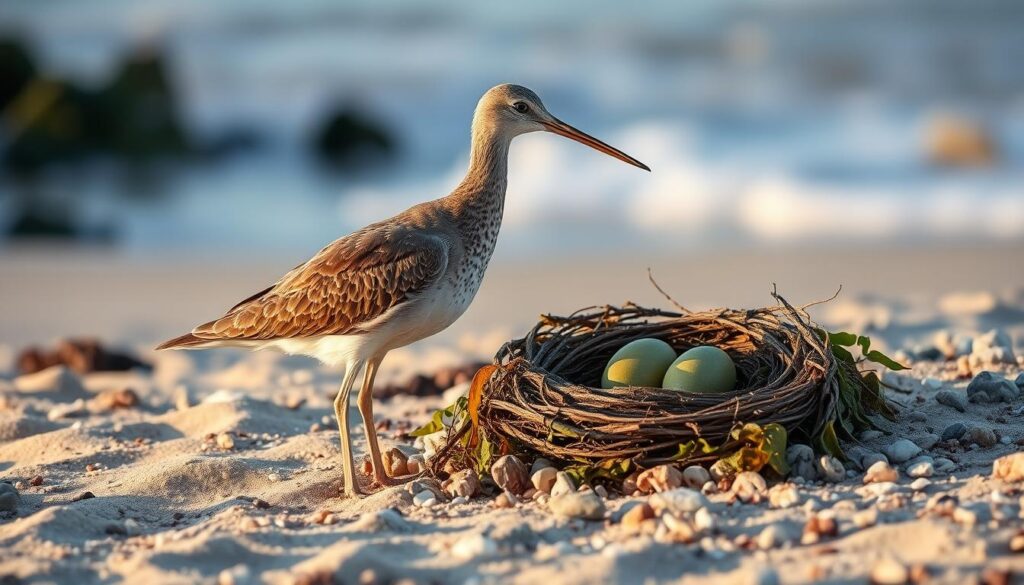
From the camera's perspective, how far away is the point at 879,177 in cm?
1728

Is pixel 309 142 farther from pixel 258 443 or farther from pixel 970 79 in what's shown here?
pixel 258 443

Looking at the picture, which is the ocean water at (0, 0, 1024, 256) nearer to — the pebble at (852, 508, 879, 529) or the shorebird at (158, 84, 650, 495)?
the shorebird at (158, 84, 650, 495)

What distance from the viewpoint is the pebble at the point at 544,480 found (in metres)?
5.16

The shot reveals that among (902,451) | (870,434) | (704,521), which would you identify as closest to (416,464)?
(704,521)

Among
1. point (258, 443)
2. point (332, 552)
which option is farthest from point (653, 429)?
point (258, 443)

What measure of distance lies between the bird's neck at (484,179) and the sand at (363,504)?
1376mm

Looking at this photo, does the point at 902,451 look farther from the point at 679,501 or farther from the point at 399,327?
the point at 399,327

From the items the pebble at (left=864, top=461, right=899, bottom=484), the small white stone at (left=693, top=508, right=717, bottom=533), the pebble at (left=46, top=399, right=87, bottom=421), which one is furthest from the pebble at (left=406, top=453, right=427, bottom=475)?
the pebble at (left=46, top=399, right=87, bottom=421)

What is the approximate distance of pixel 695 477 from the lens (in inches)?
196

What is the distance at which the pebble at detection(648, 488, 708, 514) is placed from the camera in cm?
460

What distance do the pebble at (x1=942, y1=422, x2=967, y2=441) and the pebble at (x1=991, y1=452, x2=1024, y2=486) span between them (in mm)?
648

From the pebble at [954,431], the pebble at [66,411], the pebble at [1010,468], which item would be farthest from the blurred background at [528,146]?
the pebble at [1010,468]

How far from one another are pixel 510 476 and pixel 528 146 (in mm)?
14289

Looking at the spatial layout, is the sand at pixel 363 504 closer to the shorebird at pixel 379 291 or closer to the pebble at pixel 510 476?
the pebble at pixel 510 476
